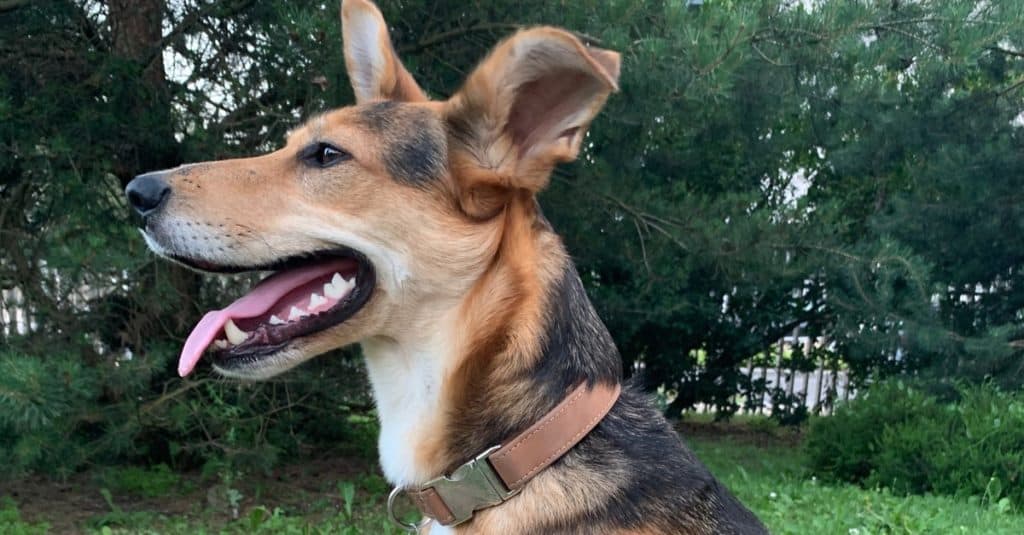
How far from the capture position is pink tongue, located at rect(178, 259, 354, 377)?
2.71 metres

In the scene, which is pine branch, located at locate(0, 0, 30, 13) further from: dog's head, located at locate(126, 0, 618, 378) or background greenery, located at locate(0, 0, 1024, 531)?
dog's head, located at locate(126, 0, 618, 378)

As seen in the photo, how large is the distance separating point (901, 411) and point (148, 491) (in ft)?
20.8

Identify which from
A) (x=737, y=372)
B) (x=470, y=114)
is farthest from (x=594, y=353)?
(x=737, y=372)

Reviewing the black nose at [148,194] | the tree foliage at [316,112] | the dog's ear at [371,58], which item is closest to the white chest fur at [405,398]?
the black nose at [148,194]

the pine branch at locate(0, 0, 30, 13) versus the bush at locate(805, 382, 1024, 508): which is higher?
the pine branch at locate(0, 0, 30, 13)

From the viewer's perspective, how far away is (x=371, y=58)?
3.53 metres

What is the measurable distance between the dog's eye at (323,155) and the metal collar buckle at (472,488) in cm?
110

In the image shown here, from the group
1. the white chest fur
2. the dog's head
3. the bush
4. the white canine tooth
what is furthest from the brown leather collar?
the bush

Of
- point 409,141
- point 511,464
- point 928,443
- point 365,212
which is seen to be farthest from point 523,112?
point 928,443

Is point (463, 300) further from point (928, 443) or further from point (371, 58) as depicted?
point (928, 443)

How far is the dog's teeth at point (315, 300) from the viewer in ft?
9.02

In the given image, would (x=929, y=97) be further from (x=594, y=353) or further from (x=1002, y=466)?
(x=594, y=353)

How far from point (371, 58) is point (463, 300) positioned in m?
1.30

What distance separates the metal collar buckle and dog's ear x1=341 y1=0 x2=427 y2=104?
1.57 m
